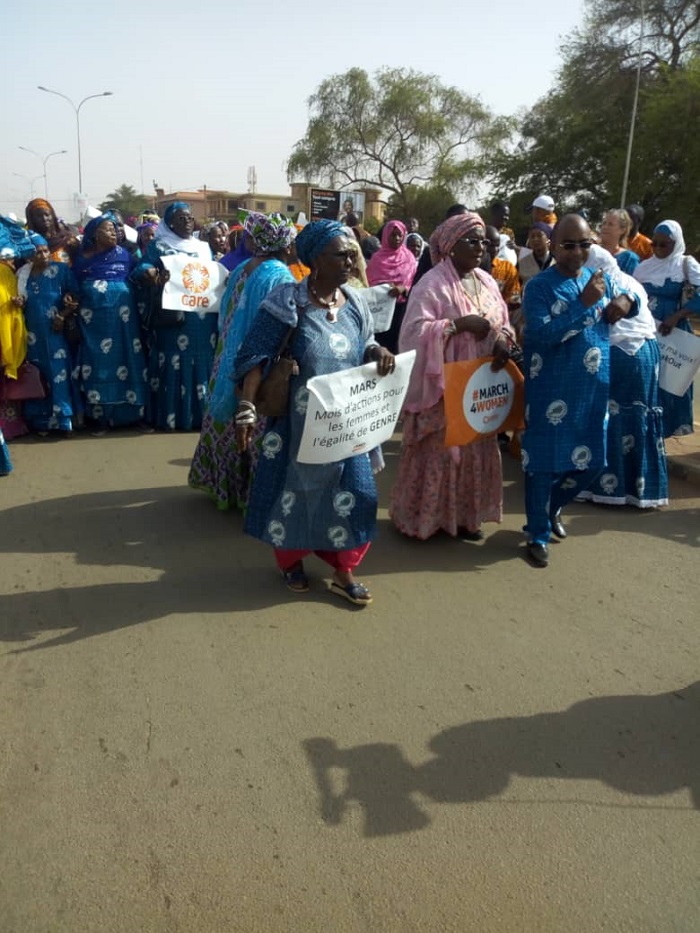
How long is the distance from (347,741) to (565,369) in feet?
7.80

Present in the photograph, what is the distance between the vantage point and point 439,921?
6.52 feet

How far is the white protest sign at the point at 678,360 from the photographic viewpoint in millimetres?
5660

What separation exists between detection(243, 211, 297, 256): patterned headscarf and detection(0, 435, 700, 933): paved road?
170 centimetres

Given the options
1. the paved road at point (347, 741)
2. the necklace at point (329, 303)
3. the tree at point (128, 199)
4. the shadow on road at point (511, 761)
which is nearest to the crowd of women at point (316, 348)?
the necklace at point (329, 303)

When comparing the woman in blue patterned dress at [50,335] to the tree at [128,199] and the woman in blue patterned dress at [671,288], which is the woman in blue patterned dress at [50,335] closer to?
the woman in blue patterned dress at [671,288]

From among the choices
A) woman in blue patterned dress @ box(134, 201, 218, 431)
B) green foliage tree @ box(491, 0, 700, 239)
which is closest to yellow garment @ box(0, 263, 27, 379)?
woman in blue patterned dress @ box(134, 201, 218, 431)

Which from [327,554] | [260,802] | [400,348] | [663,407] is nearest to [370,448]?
[327,554]

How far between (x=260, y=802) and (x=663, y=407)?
4722 millimetres

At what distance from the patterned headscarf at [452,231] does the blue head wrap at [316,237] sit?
947mm

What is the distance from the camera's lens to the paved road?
2.06 m

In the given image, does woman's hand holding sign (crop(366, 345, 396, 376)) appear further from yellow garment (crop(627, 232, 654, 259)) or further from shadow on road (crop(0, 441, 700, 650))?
yellow garment (crop(627, 232, 654, 259))

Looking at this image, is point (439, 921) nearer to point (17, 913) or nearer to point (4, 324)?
point (17, 913)

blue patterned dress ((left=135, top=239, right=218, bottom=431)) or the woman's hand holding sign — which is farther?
blue patterned dress ((left=135, top=239, right=218, bottom=431))

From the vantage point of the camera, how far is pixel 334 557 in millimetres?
3799
